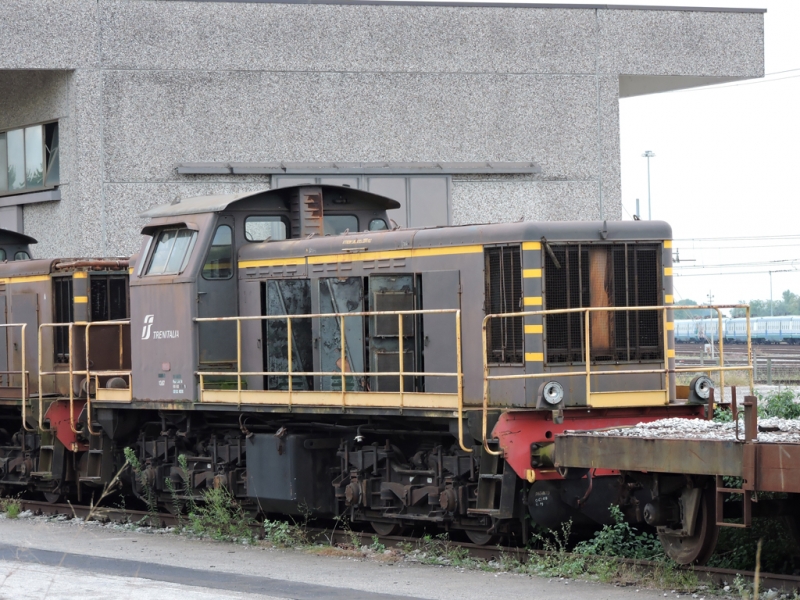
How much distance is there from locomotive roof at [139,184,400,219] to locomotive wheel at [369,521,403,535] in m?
3.51

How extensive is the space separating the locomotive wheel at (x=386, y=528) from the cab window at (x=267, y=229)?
340 centimetres

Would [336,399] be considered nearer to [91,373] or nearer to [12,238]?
[91,373]

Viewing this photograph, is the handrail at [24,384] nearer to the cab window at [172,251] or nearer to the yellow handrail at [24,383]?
the yellow handrail at [24,383]

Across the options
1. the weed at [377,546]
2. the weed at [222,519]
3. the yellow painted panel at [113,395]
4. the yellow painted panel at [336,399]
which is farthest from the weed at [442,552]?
the yellow painted panel at [113,395]

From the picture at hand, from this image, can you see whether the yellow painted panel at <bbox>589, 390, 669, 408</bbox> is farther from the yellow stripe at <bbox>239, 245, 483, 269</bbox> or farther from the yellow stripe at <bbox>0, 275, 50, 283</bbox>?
the yellow stripe at <bbox>0, 275, 50, 283</bbox>

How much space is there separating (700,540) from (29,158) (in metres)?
18.4

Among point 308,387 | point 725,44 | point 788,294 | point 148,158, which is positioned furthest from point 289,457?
point 788,294

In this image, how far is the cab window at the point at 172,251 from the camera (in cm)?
1309

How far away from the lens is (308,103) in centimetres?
2316

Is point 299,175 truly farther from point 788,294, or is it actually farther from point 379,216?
point 788,294

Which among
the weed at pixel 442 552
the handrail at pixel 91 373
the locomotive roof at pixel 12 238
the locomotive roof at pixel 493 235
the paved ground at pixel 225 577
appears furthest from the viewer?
the locomotive roof at pixel 12 238

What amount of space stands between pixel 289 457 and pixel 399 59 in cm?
1299

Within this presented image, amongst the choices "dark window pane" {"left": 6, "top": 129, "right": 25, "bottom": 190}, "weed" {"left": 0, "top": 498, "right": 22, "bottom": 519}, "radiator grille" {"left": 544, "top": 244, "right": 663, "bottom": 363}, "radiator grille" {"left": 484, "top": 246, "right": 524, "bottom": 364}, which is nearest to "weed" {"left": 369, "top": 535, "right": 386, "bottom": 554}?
"radiator grille" {"left": 484, "top": 246, "right": 524, "bottom": 364}

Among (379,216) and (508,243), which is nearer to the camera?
(508,243)
